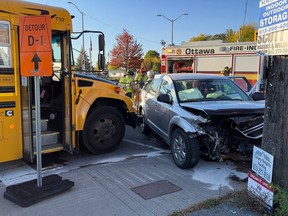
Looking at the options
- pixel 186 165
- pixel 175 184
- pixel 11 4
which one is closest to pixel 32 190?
pixel 175 184

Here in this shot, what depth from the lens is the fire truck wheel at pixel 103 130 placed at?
20.3 feet

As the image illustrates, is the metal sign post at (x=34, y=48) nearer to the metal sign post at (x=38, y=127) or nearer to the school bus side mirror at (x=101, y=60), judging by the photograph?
the metal sign post at (x=38, y=127)

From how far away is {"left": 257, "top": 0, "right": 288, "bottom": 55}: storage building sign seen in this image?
3.47 metres

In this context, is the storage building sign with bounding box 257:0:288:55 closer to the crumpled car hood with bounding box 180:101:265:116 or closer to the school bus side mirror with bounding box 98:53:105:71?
the crumpled car hood with bounding box 180:101:265:116

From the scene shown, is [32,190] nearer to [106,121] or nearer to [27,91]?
[27,91]

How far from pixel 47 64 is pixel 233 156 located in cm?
358

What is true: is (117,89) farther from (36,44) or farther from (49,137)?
(36,44)

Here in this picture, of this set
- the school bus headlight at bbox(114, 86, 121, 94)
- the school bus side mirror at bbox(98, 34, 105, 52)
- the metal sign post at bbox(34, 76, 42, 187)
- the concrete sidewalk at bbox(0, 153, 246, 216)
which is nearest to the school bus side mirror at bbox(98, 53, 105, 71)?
the school bus side mirror at bbox(98, 34, 105, 52)

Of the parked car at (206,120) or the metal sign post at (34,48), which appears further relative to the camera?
the parked car at (206,120)

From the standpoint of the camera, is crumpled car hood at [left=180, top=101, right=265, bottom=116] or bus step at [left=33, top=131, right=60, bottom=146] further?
bus step at [left=33, top=131, right=60, bottom=146]

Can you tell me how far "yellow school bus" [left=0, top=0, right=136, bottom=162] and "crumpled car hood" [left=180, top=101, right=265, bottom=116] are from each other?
165cm

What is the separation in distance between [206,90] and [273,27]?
9.30 ft

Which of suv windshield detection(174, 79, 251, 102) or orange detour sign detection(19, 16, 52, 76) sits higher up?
orange detour sign detection(19, 16, 52, 76)

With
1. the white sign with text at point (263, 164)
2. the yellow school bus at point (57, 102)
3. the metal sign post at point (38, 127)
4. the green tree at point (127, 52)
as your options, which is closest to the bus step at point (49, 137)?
the yellow school bus at point (57, 102)
